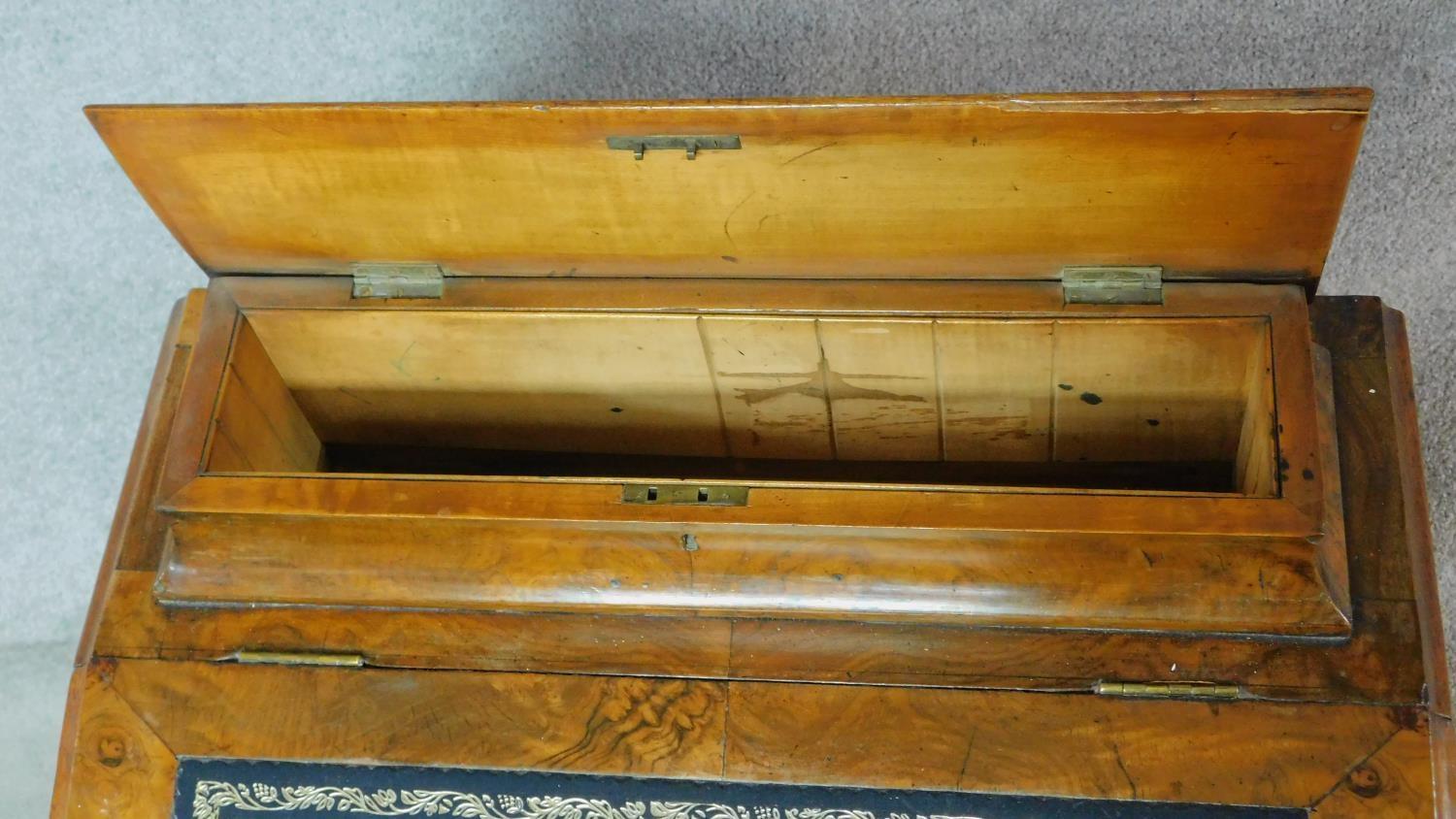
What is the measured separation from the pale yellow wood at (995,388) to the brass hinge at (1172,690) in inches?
12.5

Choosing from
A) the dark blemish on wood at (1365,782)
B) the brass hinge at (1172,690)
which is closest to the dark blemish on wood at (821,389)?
the brass hinge at (1172,690)

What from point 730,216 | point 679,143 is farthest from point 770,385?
point 679,143

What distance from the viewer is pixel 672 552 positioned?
1393 mm

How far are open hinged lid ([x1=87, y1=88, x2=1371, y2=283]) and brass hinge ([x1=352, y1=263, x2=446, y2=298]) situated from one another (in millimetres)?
12

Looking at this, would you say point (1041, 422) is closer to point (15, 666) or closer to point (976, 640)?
point (976, 640)

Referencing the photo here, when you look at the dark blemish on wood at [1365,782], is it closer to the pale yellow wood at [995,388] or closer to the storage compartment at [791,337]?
the storage compartment at [791,337]

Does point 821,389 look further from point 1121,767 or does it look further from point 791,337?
point 1121,767

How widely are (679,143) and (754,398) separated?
0.35 metres

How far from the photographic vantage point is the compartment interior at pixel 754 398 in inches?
58.0

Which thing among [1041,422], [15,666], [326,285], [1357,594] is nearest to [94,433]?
[15,666]

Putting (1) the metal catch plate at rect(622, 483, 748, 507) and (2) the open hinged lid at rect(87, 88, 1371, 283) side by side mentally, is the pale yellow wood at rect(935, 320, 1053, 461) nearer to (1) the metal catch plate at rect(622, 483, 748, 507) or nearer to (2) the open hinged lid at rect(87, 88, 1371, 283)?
(2) the open hinged lid at rect(87, 88, 1371, 283)

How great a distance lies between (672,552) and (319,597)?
0.33 m

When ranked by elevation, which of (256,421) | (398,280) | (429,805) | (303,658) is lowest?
(429,805)

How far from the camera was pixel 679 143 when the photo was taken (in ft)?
4.42
